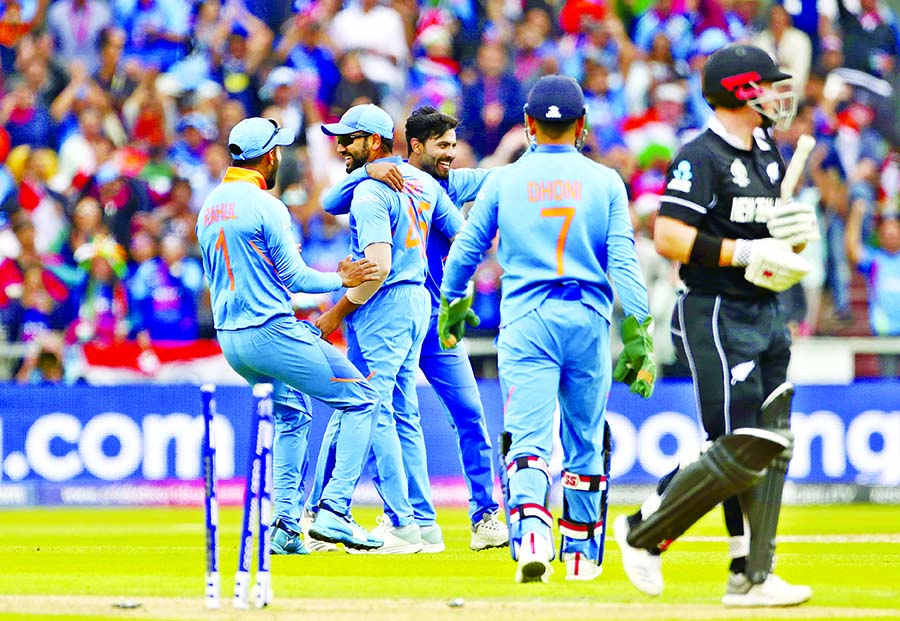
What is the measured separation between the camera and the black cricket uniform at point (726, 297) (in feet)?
24.8

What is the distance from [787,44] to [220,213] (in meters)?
12.6

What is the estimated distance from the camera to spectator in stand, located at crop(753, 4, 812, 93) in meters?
20.8

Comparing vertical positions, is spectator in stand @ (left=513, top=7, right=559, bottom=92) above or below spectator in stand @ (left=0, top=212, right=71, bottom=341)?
above

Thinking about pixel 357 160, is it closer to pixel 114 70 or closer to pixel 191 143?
pixel 191 143

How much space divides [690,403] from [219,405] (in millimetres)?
4676

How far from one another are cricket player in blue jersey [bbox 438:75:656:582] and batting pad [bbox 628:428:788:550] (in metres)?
0.95

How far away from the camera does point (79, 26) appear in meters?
22.0

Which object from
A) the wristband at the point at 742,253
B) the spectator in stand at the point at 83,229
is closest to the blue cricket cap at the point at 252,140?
the wristband at the point at 742,253

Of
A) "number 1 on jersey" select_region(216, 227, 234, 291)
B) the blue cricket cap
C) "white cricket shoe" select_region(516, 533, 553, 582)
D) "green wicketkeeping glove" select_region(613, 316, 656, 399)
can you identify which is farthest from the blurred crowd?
"white cricket shoe" select_region(516, 533, 553, 582)

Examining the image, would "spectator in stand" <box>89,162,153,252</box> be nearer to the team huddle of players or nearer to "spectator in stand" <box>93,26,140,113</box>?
"spectator in stand" <box>93,26,140,113</box>

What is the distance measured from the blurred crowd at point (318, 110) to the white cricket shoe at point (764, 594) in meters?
10.0

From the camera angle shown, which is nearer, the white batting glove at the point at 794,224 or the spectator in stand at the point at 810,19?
the white batting glove at the point at 794,224

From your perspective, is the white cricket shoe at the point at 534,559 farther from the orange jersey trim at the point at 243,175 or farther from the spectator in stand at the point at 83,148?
the spectator in stand at the point at 83,148

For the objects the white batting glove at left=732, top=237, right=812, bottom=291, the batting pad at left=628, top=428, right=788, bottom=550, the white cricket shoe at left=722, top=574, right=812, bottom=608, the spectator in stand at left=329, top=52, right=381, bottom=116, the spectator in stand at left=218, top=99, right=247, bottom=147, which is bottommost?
the white cricket shoe at left=722, top=574, right=812, bottom=608
